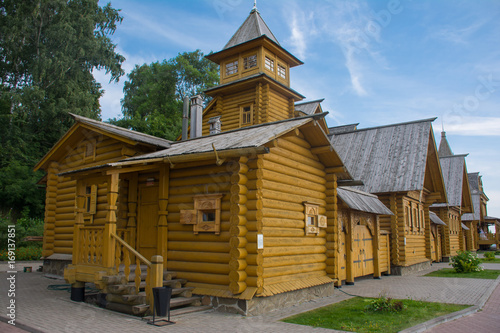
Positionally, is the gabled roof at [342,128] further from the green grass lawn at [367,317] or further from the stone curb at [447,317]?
the green grass lawn at [367,317]

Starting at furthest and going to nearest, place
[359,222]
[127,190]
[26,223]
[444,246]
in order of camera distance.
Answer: [444,246]
[26,223]
[359,222]
[127,190]

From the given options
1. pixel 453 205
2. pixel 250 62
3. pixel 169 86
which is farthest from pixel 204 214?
pixel 169 86

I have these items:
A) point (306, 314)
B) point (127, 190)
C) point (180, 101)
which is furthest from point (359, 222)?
point (180, 101)

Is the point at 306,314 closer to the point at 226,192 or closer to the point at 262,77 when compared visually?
the point at 226,192

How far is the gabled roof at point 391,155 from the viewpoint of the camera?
782 inches

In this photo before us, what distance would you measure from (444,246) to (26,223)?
30.4 m

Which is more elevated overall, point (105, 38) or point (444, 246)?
point (105, 38)

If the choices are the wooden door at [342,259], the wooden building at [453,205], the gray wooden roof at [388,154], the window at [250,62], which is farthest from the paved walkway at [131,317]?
the wooden building at [453,205]

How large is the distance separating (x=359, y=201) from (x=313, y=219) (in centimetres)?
442

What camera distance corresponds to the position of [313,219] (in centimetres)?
1163

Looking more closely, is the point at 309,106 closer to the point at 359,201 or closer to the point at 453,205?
the point at 359,201

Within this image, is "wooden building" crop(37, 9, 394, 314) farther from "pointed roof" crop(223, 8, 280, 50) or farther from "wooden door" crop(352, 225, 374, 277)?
"pointed roof" crop(223, 8, 280, 50)

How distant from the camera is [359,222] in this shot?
624 inches

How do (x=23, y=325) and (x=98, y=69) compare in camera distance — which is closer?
(x=23, y=325)
